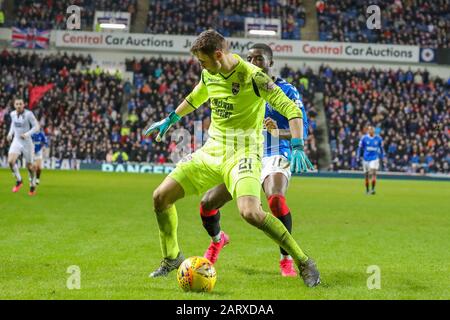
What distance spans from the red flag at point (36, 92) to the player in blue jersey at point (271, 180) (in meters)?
29.5

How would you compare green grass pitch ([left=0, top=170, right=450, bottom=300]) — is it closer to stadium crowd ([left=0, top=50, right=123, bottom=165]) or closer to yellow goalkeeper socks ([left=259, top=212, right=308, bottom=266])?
yellow goalkeeper socks ([left=259, top=212, right=308, bottom=266])

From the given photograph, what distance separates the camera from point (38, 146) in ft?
66.1

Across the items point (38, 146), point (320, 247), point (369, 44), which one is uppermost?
point (369, 44)

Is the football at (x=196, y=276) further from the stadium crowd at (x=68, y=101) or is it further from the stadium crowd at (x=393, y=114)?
the stadium crowd at (x=393, y=114)

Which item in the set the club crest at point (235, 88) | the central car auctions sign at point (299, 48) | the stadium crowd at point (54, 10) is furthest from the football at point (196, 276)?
the stadium crowd at point (54, 10)

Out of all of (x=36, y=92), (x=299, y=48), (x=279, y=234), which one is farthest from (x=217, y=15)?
(x=279, y=234)

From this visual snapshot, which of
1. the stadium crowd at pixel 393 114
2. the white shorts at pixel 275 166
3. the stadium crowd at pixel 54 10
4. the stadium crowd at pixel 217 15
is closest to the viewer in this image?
the white shorts at pixel 275 166

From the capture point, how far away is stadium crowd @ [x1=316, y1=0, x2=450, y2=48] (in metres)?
39.8

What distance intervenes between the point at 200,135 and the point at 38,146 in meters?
14.4

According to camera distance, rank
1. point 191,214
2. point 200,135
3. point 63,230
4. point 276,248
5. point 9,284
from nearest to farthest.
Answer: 1. point 9,284
2. point 276,248
3. point 63,230
4. point 191,214
5. point 200,135

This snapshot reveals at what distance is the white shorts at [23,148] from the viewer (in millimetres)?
16672

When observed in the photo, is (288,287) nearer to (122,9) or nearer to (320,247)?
(320,247)

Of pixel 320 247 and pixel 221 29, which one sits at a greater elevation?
pixel 221 29
